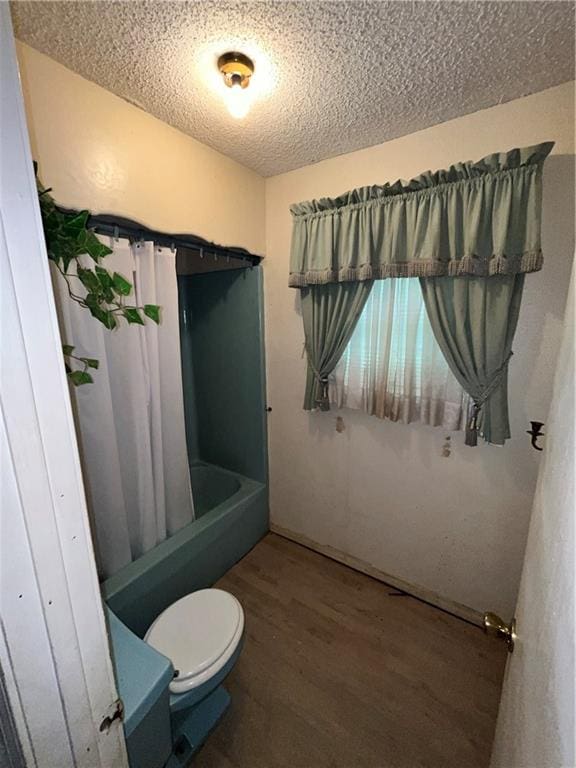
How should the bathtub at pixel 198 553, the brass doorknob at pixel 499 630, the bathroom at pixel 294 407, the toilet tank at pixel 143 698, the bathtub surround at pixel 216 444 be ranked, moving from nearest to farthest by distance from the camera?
the bathroom at pixel 294 407 < the brass doorknob at pixel 499 630 < the toilet tank at pixel 143 698 < the bathtub at pixel 198 553 < the bathtub surround at pixel 216 444

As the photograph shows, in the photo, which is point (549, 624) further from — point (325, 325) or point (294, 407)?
point (294, 407)

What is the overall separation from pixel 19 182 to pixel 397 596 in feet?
7.46

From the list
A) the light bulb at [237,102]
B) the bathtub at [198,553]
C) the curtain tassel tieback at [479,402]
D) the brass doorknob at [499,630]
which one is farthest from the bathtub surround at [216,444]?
the brass doorknob at [499,630]

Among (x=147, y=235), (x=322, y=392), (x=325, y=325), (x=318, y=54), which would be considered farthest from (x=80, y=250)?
(x=322, y=392)

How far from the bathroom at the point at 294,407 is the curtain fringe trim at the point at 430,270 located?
0.05ft

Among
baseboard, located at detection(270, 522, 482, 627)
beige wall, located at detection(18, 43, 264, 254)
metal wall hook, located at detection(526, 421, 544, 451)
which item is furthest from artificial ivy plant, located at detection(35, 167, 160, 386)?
baseboard, located at detection(270, 522, 482, 627)

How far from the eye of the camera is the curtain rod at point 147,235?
1291mm

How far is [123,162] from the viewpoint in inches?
50.2

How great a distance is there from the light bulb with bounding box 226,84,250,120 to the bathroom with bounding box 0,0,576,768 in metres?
0.01

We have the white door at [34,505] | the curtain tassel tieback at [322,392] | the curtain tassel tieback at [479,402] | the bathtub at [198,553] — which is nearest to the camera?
the white door at [34,505]

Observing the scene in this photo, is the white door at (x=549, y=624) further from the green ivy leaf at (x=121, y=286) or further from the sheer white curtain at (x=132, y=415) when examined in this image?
the sheer white curtain at (x=132, y=415)

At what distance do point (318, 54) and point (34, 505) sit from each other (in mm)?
1471

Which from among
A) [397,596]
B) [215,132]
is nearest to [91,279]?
[215,132]

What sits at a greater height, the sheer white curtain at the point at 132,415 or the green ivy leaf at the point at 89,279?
the green ivy leaf at the point at 89,279
